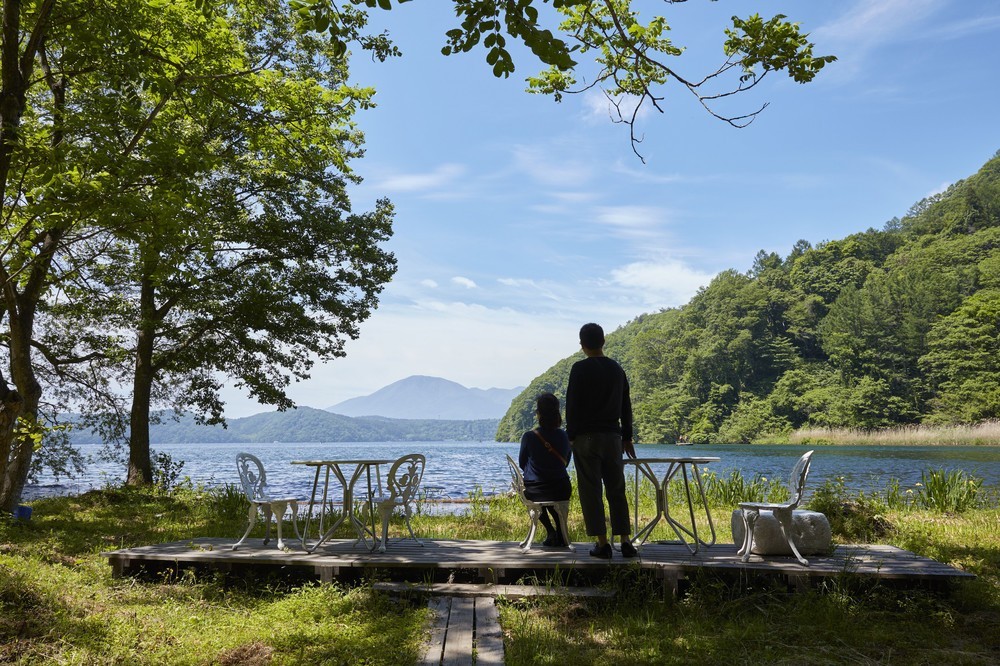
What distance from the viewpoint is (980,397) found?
53906 mm

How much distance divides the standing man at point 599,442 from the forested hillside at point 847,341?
2397 inches

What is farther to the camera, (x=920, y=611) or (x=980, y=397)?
(x=980, y=397)

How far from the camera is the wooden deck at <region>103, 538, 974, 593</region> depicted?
5.36m

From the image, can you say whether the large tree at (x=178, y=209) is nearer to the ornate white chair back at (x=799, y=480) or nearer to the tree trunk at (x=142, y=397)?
the tree trunk at (x=142, y=397)

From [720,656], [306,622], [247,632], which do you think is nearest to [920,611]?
[720,656]

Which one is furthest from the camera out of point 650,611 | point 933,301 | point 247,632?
point 933,301

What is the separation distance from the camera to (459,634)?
4.46 m

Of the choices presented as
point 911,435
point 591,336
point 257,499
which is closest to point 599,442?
point 591,336

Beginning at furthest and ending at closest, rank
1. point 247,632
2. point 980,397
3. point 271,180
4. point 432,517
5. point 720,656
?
point 980,397 < point 271,180 < point 432,517 < point 247,632 < point 720,656

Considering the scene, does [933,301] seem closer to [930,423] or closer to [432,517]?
[930,423]

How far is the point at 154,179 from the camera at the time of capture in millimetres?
8531

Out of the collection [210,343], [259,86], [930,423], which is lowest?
[930,423]

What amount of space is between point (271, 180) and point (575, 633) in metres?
13.4

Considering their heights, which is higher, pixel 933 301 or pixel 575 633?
pixel 933 301
